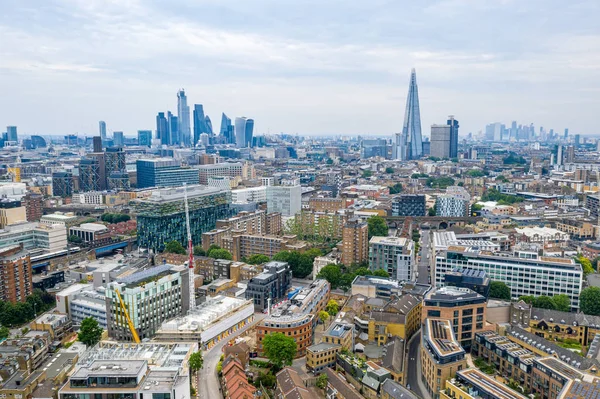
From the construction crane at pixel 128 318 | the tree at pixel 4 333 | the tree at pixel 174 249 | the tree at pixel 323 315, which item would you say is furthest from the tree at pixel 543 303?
the tree at pixel 4 333

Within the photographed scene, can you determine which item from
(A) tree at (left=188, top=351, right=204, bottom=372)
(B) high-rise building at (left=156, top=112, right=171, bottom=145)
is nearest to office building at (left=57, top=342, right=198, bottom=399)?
(A) tree at (left=188, top=351, right=204, bottom=372)

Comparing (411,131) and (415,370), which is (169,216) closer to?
(415,370)

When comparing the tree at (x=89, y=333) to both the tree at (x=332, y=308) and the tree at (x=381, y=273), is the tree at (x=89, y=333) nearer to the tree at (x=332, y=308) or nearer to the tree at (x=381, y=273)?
the tree at (x=332, y=308)

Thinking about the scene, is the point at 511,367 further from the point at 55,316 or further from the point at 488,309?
the point at 55,316

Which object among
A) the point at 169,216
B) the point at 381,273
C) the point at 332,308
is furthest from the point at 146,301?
the point at 169,216

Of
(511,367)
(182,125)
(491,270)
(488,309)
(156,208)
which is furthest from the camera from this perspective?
(182,125)

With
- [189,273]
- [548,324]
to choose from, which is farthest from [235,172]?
[548,324]
